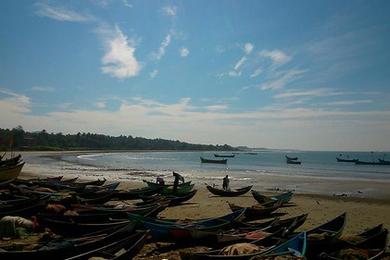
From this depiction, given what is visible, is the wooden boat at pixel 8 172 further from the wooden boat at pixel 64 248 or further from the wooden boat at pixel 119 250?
the wooden boat at pixel 119 250

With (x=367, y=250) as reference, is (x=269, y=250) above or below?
above

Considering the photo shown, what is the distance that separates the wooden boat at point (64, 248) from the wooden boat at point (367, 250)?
504 cm

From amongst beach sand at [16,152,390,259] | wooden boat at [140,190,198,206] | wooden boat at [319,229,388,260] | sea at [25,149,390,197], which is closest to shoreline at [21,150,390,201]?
sea at [25,149,390,197]

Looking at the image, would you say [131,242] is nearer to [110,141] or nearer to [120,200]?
[120,200]

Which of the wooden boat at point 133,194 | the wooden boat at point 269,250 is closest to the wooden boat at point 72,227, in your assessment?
the wooden boat at point 269,250

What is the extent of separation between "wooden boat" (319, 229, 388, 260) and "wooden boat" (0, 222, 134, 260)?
5.04 meters

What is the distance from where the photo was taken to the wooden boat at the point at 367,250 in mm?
9359

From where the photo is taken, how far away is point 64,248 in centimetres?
839

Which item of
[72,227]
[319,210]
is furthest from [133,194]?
[72,227]

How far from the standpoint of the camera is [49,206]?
14.6m

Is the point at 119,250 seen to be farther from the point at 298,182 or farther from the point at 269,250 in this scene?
the point at 298,182

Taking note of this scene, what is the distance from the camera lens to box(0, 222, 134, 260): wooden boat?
26.1 ft

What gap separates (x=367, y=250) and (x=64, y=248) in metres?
7.28

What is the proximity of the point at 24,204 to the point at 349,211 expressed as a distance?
15.1 meters
